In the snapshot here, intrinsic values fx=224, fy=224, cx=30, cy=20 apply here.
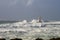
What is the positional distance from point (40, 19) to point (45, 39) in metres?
12.2

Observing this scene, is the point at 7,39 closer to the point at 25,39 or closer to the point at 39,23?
the point at 25,39

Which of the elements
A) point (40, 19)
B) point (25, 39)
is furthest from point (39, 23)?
point (25, 39)

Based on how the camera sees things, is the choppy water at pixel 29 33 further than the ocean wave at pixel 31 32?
No

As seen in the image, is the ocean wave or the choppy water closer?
the choppy water

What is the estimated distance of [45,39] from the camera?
10586 millimetres

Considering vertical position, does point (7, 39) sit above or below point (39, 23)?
below

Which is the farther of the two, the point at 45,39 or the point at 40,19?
the point at 40,19

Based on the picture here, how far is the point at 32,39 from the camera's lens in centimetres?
1080

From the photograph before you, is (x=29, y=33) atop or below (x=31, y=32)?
below

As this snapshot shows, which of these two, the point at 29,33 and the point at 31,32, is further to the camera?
the point at 31,32

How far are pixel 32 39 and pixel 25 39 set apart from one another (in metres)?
0.41

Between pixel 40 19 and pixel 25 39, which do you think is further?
pixel 40 19

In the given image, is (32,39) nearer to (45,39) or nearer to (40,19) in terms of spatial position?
(45,39)

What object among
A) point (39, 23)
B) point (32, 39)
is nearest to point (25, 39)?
point (32, 39)
